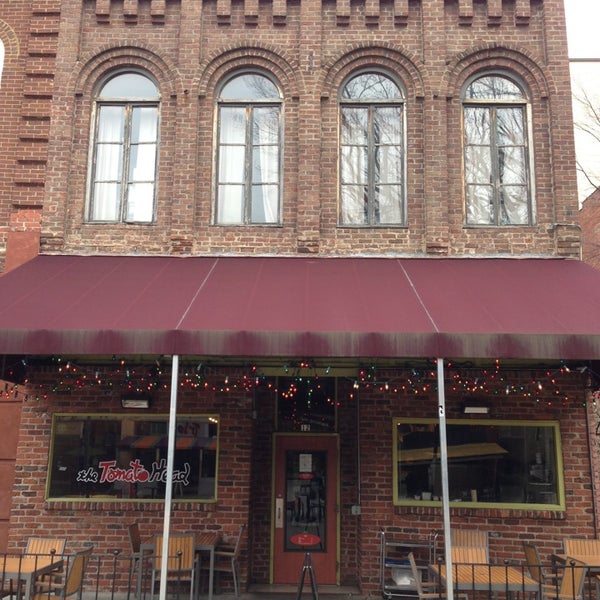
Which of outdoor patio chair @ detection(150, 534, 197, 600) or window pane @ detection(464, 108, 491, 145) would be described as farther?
window pane @ detection(464, 108, 491, 145)

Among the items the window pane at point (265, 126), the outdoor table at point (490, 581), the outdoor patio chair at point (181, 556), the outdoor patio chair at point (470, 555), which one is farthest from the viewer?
the window pane at point (265, 126)

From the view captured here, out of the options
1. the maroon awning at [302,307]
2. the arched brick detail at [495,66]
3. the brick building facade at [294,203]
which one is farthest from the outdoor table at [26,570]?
the arched brick detail at [495,66]

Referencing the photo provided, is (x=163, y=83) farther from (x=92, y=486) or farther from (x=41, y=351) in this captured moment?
(x=92, y=486)

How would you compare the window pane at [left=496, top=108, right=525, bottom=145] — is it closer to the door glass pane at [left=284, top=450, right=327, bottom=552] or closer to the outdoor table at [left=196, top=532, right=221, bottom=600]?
the door glass pane at [left=284, top=450, right=327, bottom=552]

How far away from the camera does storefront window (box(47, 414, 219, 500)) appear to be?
29.3 feet

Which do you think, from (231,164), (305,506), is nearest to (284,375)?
(305,506)

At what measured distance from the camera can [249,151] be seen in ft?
32.7

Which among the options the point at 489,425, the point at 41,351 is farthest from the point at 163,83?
the point at 489,425

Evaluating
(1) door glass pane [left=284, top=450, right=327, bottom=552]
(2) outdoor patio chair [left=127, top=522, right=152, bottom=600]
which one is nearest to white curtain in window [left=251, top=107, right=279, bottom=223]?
(1) door glass pane [left=284, top=450, right=327, bottom=552]

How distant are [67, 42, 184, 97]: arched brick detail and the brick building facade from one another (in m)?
0.04

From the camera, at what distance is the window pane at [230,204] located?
32.1ft

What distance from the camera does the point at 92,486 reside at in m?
8.95

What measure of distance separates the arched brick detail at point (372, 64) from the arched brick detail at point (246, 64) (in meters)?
0.59

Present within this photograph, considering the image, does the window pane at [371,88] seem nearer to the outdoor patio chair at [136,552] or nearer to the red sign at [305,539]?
the red sign at [305,539]
